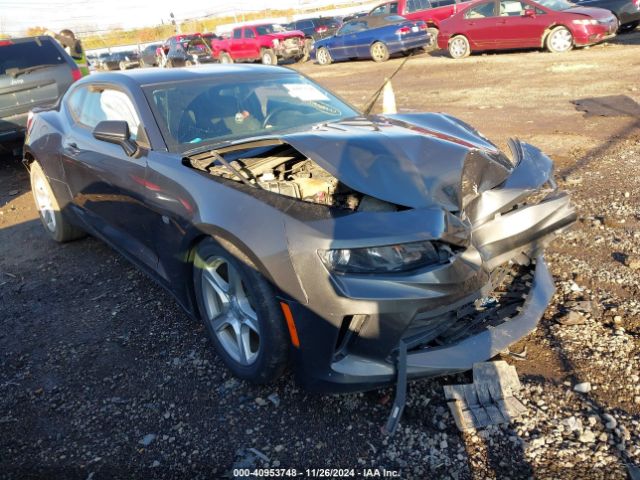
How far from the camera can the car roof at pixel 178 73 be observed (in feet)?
11.8

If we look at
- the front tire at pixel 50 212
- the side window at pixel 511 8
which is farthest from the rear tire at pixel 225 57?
the front tire at pixel 50 212

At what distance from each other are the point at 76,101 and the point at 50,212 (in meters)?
1.13

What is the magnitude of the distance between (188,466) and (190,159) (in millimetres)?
1583

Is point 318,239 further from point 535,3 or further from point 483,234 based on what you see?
point 535,3

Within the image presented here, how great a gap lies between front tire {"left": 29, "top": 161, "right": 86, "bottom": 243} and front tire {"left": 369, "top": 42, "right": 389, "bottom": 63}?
13.0m

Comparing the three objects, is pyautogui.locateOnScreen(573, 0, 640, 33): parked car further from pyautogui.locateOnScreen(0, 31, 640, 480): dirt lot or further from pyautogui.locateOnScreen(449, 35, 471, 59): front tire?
pyautogui.locateOnScreen(0, 31, 640, 480): dirt lot

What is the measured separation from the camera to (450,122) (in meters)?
3.59

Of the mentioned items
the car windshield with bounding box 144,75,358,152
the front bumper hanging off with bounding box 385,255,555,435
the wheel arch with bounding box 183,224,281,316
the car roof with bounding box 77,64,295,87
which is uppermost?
the car roof with bounding box 77,64,295,87

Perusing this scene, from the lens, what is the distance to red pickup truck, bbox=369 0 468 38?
17.3m

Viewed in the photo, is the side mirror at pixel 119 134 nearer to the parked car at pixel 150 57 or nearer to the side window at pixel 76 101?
the side window at pixel 76 101

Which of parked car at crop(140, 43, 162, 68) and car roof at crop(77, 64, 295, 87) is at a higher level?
car roof at crop(77, 64, 295, 87)

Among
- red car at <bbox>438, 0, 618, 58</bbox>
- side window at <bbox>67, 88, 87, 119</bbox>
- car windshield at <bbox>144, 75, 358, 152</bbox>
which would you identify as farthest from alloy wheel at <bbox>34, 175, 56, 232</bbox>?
red car at <bbox>438, 0, 618, 58</bbox>

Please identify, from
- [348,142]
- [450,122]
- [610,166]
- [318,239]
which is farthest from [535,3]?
[318,239]

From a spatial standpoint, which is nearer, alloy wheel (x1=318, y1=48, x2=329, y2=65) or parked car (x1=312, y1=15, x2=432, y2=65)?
parked car (x1=312, y1=15, x2=432, y2=65)
